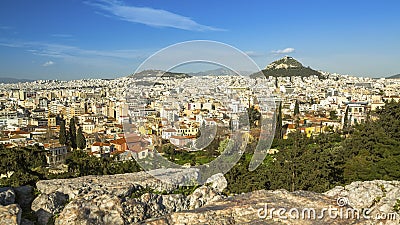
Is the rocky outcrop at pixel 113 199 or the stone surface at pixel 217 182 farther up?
the rocky outcrop at pixel 113 199

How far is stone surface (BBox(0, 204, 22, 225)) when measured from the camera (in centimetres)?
410

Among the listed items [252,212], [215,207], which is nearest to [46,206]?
[215,207]

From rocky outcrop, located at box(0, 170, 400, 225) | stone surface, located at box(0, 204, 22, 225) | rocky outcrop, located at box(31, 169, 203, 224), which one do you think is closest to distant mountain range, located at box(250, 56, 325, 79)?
rocky outcrop, located at box(31, 169, 203, 224)

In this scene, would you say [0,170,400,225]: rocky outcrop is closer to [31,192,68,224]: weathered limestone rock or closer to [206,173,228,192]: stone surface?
[31,192,68,224]: weathered limestone rock

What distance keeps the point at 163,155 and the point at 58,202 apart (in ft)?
7.82

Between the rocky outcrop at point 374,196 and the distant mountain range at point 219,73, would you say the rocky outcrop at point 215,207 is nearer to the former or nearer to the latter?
the rocky outcrop at point 374,196

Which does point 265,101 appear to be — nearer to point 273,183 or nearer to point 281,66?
point 273,183

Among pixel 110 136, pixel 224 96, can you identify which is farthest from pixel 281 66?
pixel 224 96

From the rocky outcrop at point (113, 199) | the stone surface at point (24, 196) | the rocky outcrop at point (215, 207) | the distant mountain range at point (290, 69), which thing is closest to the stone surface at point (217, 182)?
the rocky outcrop at point (113, 199)

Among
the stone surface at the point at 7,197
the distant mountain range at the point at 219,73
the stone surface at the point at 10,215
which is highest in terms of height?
the distant mountain range at the point at 219,73

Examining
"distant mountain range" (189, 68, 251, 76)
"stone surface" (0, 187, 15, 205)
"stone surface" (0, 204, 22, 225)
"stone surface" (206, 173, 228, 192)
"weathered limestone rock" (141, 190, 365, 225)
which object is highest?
"distant mountain range" (189, 68, 251, 76)

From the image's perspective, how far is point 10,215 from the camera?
4.17 metres

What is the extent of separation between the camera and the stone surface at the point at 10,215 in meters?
4.10

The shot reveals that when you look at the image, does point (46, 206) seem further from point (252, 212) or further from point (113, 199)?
point (252, 212)
